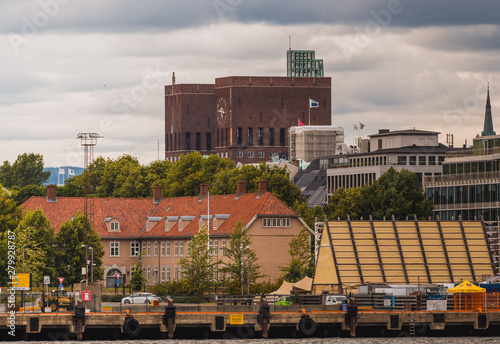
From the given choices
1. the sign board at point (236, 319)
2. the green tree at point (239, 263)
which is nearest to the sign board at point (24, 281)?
the sign board at point (236, 319)

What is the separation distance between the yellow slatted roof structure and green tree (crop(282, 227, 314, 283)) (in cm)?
1828

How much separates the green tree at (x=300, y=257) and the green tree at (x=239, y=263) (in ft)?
11.6

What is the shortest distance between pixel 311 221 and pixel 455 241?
153 feet

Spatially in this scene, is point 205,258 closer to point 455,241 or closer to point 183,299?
point 183,299

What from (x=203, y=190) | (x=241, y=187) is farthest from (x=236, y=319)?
(x=203, y=190)

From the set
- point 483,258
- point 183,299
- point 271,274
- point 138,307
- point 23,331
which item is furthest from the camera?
point 271,274

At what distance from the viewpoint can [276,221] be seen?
561 ft

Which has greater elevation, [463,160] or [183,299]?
[463,160]

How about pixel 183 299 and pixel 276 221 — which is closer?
pixel 183 299

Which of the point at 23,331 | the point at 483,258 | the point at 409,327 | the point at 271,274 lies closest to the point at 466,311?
the point at 409,327

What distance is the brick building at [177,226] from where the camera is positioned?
17062 cm

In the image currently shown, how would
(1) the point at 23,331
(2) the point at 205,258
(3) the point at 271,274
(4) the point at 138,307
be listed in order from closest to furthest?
1. (1) the point at 23,331
2. (4) the point at 138,307
3. (2) the point at 205,258
4. (3) the point at 271,274

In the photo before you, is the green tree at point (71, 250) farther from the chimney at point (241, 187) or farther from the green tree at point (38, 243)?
the chimney at point (241, 187)

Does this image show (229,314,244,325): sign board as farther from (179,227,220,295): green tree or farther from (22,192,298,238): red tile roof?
(22,192,298,238): red tile roof
